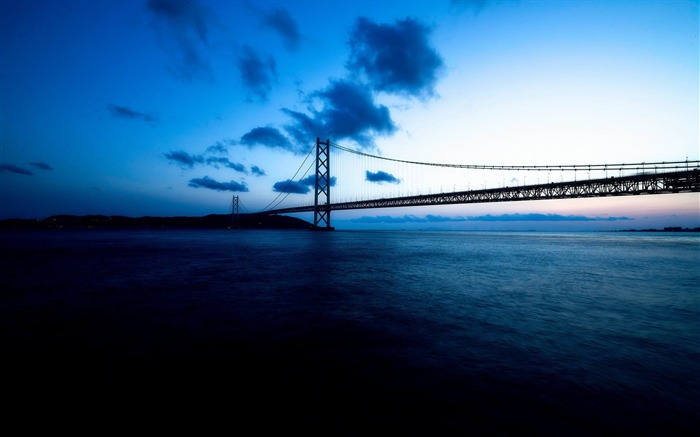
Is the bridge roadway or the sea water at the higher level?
the bridge roadway

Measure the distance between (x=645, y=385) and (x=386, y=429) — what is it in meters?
3.24

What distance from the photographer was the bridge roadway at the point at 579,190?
1346 inches

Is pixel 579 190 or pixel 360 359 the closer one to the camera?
pixel 360 359

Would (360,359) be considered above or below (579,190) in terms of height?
below

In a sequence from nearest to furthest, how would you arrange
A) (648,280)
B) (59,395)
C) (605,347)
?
(59,395)
(605,347)
(648,280)

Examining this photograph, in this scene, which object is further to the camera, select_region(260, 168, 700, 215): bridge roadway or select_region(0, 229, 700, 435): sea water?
select_region(260, 168, 700, 215): bridge roadway

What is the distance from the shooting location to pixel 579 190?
43.1 meters

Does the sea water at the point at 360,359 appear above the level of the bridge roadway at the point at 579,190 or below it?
below

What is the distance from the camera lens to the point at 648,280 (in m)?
11.1

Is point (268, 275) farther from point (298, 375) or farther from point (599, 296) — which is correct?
point (599, 296)

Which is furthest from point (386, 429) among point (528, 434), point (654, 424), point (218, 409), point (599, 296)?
point (599, 296)

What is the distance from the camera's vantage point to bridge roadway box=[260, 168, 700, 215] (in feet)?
112

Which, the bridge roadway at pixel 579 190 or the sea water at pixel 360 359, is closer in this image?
the sea water at pixel 360 359

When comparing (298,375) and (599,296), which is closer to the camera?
(298,375)
